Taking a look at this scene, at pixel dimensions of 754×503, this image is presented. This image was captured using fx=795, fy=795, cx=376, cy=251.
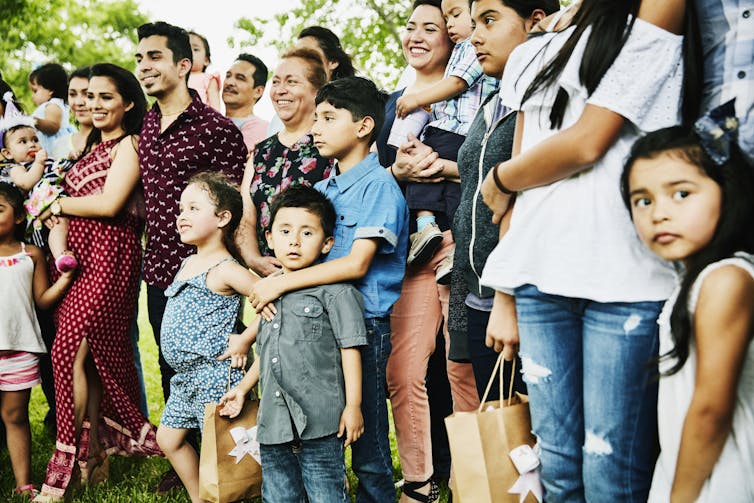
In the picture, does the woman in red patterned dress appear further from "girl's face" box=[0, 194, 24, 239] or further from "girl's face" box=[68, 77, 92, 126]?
"girl's face" box=[68, 77, 92, 126]

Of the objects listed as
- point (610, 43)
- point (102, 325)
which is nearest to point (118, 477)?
point (102, 325)

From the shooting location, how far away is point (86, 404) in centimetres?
423

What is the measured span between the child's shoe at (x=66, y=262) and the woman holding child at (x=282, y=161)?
0.94m

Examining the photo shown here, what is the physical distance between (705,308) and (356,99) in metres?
1.83

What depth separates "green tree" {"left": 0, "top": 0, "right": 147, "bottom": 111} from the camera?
71.1 feet

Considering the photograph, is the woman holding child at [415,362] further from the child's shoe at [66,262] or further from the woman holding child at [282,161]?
the child's shoe at [66,262]

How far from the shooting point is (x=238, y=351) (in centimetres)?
344

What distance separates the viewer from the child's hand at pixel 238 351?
344cm

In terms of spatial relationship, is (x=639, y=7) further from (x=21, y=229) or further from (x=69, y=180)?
(x=21, y=229)

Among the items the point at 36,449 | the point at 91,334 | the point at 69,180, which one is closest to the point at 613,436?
the point at 91,334

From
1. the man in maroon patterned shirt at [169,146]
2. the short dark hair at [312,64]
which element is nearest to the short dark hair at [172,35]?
the man in maroon patterned shirt at [169,146]

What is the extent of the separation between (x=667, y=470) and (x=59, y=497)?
122 inches

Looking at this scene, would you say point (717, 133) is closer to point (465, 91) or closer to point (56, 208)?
point (465, 91)

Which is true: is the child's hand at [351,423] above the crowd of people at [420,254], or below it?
below
